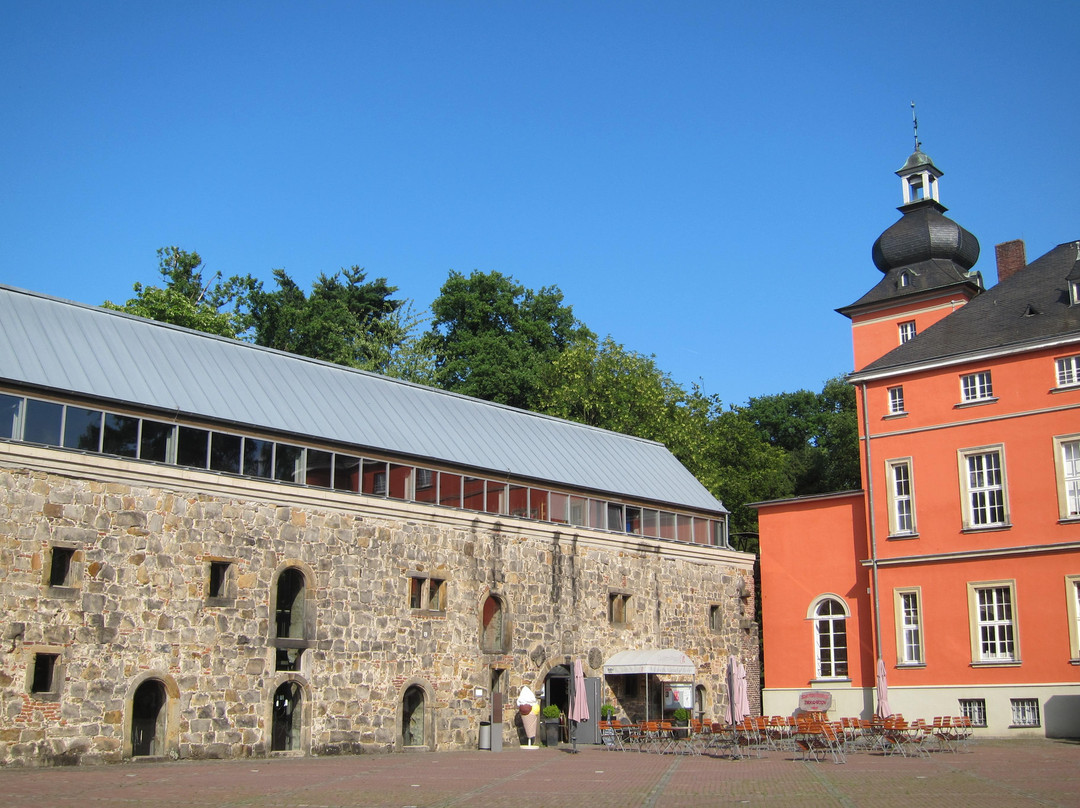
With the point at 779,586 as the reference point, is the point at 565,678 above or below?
below

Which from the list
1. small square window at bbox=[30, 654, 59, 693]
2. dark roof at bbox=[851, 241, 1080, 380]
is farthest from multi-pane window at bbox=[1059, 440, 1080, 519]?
small square window at bbox=[30, 654, 59, 693]

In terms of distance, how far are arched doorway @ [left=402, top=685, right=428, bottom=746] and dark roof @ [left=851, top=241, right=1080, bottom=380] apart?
15799 mm

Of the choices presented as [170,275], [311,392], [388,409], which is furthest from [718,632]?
[170,275]

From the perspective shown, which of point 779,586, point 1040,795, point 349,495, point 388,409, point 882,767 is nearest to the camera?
point 1040,795

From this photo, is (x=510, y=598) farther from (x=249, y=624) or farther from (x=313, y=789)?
(x=313, y=789)

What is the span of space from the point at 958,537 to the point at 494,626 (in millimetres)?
12772

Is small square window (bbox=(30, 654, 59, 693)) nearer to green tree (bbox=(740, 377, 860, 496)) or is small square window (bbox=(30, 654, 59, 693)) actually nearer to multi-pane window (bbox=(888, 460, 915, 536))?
multi-pane window (bbox=(888, 460, 915, 536))

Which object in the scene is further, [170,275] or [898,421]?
[170,275]

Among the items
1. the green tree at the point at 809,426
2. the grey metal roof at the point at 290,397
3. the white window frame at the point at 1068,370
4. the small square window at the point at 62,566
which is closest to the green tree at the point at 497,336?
the green tree at the point at 809,426

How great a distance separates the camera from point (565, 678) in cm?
3161

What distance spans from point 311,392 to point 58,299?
6195mm

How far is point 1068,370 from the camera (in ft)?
98.4

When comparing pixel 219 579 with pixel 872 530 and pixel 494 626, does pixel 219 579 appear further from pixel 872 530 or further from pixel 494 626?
pixel 872 530

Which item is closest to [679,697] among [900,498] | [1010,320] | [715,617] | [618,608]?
[618,608]
